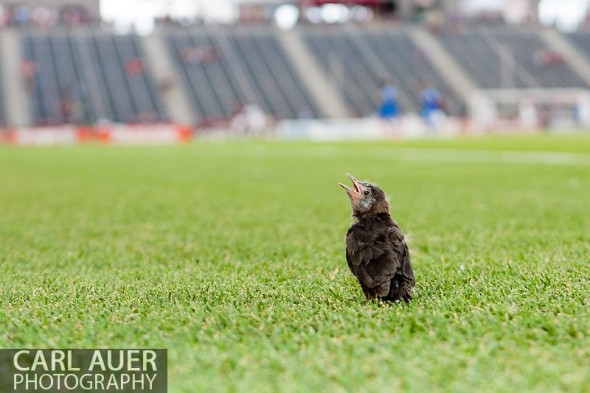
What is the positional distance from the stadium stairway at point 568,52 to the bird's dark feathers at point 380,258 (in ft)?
122

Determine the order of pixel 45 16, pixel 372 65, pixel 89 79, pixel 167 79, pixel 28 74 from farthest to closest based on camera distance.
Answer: pixel 45 16 < pixel 372 65 < pixel 167 79 < pixel 89 79 < pixel 28 74

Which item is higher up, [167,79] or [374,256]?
[167,79]

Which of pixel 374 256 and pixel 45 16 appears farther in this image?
pixel 45 16

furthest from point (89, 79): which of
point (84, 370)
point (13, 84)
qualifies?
point (84, 370)

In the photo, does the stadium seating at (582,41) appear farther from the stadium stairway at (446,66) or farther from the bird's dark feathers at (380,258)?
the bird's dark feathers at (380,258)

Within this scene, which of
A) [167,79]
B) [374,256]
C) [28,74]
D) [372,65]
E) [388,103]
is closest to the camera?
[374,256]

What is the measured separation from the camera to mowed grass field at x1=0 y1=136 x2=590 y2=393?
1.30 m

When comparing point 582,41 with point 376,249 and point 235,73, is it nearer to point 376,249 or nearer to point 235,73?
point 235,73

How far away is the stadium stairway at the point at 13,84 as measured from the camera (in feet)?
99.8

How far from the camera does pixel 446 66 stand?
119ft

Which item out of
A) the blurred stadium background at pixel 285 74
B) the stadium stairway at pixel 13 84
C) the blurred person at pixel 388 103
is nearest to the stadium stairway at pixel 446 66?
the blurred stadium background at pixel 285 74

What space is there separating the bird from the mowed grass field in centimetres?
5

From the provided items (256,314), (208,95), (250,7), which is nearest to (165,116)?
(208,95)

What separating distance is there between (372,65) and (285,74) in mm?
3963
